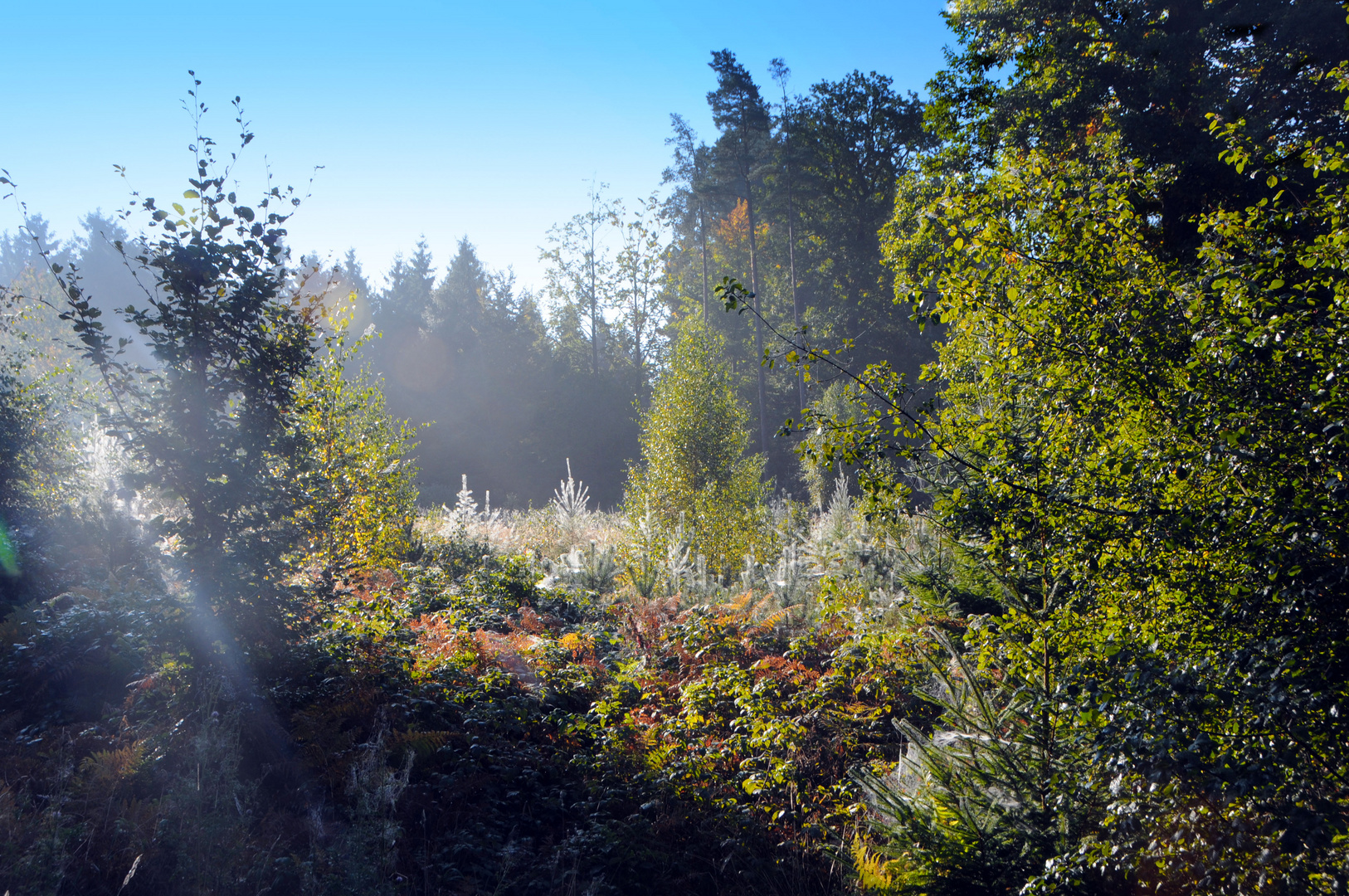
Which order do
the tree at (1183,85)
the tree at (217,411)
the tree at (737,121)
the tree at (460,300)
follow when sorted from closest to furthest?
1. the tree at (217,411)
2. the tree at (1183,85)
3. the tree at (737,121)
4. the tree at (460,300)

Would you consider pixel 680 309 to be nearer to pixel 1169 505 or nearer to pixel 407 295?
pixel 407 295

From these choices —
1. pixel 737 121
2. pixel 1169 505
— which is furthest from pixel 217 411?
pixel 737 121

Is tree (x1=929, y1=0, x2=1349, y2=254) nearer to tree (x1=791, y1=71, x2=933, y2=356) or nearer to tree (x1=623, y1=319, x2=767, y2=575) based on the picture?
tree (x1=623, y1=319, x2=767, y2=575)

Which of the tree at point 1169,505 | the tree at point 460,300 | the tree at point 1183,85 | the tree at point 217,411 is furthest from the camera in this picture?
the tree at point 460,300

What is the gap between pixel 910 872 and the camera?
313cm

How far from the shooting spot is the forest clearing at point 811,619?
2391mm

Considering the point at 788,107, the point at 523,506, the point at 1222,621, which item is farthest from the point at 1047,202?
the point at 788,107

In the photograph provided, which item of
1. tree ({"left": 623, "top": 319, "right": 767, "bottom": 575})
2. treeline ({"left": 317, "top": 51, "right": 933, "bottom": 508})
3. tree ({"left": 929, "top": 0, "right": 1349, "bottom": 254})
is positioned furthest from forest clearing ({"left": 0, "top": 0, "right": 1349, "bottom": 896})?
treeline ({"left": 317, "top": 51, "right": 933, "bottom": 508})

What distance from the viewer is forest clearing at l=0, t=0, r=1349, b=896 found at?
239cm

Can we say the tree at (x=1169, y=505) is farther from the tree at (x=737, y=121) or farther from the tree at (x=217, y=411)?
the tree at (x=737, y=121)

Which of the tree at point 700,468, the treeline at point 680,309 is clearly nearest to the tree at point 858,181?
the treeline at point 680,309

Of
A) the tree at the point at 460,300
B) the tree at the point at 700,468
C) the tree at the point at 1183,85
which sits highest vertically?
the tree at the point at 460,300

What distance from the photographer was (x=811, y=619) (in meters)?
7.61

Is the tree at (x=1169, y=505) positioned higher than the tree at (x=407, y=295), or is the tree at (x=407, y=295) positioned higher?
the tree at (x=407, y=295)
